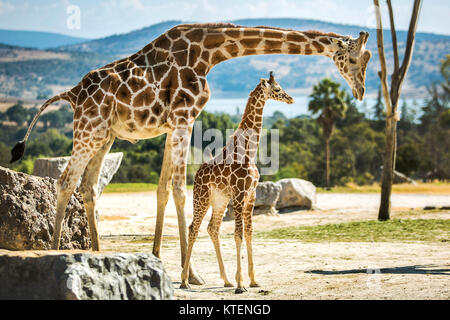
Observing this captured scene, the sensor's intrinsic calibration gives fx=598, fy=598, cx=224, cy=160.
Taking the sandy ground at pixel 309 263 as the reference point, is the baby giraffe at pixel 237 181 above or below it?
above

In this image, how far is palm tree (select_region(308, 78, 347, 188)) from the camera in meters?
41.6

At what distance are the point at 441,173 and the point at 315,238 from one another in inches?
1385

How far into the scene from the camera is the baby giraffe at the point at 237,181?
27.9 ft

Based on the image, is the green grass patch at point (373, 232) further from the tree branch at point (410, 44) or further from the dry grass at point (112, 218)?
the dry grass at point (112, 218)

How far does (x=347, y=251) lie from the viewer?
11.9 meters

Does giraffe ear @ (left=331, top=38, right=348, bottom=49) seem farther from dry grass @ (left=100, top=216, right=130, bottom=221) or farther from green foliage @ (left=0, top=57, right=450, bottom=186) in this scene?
green foliage @ (left=0, top=57, right=450, bottom=186)

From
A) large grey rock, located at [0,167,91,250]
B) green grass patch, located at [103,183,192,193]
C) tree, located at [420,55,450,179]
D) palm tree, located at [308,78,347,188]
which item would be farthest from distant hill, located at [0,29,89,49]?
large grey rock, located at [0,167,91,250]

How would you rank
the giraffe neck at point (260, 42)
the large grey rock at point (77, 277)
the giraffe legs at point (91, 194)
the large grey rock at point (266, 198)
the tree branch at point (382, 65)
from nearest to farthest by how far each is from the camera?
the large grey rock at point (77, 277), the giraffe neck at point (260, 42), the giraffe legs at point (91, 194), the tree branch at point (382, 65), the large grey rock at point (266, 198)

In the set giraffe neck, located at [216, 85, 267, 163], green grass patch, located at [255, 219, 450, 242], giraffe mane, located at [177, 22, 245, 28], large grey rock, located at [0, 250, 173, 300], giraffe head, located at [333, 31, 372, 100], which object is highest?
giraffe mane, located at [177, 22, 245, 28]

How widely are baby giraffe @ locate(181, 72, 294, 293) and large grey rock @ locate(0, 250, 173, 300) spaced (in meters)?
2.13

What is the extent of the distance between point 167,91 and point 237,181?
1686 mm

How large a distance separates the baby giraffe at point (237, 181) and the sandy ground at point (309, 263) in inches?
27.4

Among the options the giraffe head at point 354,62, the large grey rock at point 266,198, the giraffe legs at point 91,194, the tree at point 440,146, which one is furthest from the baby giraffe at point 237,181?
the tree at point 440,146
